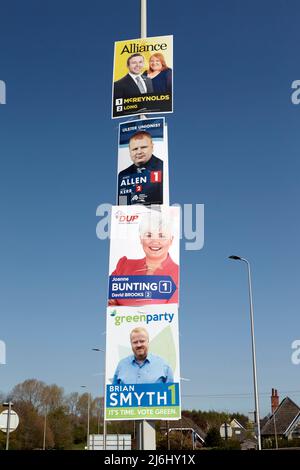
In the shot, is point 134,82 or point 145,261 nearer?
point 145,261

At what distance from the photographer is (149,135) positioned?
12.3 meters

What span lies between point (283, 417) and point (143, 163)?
7331cm

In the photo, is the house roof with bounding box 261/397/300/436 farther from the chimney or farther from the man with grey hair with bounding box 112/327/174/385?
the man with grey hair with bounding box 112/327/174/385

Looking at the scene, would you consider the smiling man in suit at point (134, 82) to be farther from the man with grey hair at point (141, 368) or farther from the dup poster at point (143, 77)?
the man with grey hair at point (141, 368)

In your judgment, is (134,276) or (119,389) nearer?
(119,389)

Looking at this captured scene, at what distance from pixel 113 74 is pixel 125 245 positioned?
15.1ft

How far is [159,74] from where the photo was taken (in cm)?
1276

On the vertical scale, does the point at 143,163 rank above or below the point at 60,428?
above

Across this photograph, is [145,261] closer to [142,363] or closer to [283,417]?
[142,363]

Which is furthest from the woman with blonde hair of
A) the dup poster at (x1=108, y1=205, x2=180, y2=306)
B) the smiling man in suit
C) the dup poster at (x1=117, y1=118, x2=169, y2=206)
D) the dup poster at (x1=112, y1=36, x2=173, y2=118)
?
the dup poster at (x1=108, y1=205, x2=180, y2=306)

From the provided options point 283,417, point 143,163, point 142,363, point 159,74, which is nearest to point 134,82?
point 159,74

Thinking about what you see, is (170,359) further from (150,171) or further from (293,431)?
(293,431)

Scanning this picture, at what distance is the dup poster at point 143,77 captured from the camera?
12.7m
